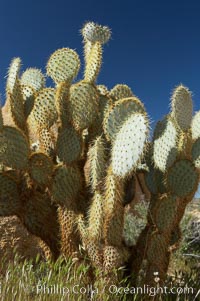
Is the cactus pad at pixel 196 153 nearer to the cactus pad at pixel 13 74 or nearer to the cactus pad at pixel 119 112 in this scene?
the cactus pad at pixel 119 112

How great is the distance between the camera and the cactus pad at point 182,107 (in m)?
4.65

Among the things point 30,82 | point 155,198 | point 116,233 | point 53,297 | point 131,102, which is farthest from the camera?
point 30,82

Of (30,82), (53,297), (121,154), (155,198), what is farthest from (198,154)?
(30,82)

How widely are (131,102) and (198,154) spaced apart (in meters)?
0.82

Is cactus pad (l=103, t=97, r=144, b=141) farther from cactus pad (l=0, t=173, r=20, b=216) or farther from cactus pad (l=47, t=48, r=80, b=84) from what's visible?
cactus pad (l=0, t=173, r=20, b=216)

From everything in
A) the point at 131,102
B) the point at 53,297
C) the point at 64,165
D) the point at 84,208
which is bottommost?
the point at 53,297

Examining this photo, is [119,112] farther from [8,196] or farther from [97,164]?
[8,196]

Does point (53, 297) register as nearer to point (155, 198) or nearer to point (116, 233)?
point (116, 233)

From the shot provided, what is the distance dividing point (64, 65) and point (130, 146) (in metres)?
1.49

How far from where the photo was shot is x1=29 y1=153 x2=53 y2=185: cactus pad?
14.3ft

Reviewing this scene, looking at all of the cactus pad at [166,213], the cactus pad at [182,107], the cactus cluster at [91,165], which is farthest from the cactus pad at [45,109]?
the cactus pad at [166,213]

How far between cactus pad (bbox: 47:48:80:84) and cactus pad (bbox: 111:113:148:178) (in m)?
1.17

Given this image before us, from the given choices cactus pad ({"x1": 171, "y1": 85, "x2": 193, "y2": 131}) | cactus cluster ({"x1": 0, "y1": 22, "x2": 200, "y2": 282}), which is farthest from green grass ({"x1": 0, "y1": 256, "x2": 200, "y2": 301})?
cactus pad ({"x1": 171, "y1": 85, "x2": 193, "y2": 131})

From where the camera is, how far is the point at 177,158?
437 centimetres
